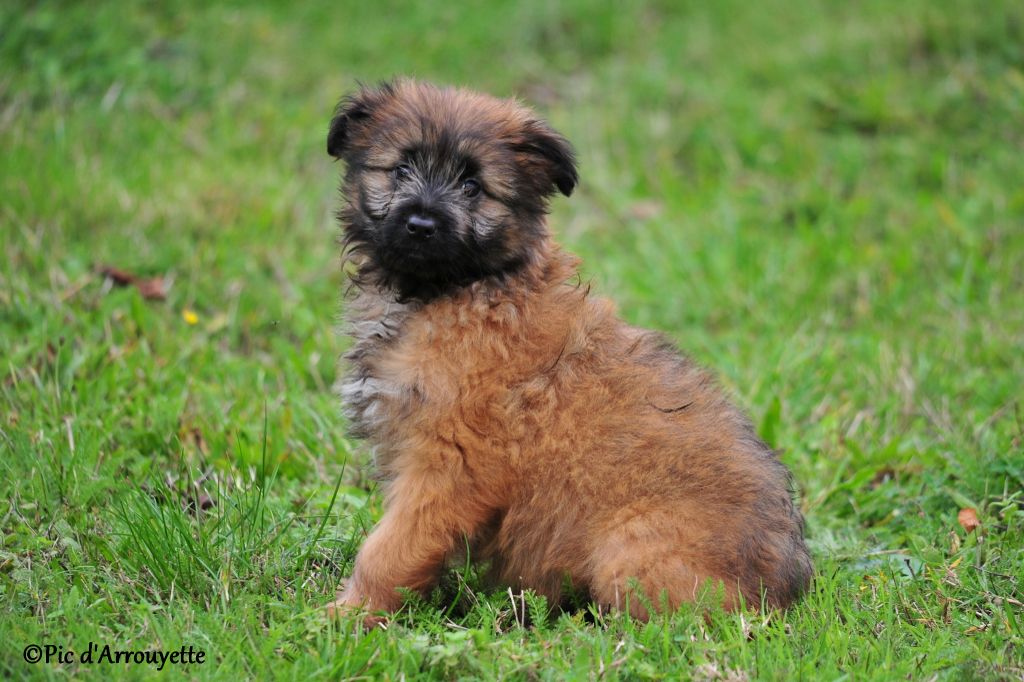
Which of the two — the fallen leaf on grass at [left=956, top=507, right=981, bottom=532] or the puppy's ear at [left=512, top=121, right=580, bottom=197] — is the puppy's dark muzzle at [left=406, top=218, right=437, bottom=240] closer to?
the puppy's ear at [left=512, top=121, right=580, bottom=197]

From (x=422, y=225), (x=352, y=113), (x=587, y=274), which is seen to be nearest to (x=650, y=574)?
(x=422, y=225)

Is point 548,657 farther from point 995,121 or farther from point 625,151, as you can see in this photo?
point 995,121

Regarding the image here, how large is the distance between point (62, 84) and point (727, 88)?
204 inches

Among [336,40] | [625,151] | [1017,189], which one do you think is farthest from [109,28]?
[1017,189]

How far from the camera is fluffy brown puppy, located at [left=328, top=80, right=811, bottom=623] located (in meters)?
3.62

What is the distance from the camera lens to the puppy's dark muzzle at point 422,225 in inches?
151

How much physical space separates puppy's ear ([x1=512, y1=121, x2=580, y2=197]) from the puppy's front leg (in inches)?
49.6

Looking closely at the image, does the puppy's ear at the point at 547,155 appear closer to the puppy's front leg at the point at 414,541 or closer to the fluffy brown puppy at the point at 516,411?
the fluffy brown puppy at the point at 516,411

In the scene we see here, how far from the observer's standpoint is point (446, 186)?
3959mm

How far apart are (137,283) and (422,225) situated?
9.48 ft

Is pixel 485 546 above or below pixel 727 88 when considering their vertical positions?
below

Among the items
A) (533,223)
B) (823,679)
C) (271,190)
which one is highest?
(533,223)

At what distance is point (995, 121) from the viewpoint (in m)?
8.48

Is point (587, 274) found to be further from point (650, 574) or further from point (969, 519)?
point (650, 574)
